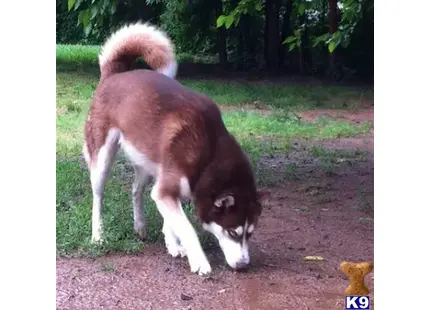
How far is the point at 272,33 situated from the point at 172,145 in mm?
539

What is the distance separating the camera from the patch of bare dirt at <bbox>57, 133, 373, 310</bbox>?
290 cm

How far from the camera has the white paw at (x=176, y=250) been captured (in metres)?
3.41

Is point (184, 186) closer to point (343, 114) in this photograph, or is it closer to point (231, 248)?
point (231, 248)

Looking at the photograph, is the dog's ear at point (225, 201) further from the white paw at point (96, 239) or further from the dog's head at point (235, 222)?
the white paw at point (96, 239)

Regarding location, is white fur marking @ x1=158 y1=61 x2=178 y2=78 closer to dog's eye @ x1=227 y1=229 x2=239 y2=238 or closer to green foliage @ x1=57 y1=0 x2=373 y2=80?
green foliage @ x1=57 y1=0 x2=373 y2=80

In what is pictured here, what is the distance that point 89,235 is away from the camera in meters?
3.49

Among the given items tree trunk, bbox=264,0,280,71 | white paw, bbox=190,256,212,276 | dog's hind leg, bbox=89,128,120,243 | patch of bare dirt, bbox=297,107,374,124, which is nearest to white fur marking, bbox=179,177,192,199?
white paw, bbox=190,256,212,276

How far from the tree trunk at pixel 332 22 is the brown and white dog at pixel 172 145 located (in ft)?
1.49

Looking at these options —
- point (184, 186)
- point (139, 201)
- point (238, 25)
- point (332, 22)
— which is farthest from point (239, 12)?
point (139, 201)

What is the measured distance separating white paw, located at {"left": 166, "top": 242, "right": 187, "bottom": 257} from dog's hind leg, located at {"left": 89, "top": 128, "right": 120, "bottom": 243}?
265 mm

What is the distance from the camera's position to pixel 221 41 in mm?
3166
